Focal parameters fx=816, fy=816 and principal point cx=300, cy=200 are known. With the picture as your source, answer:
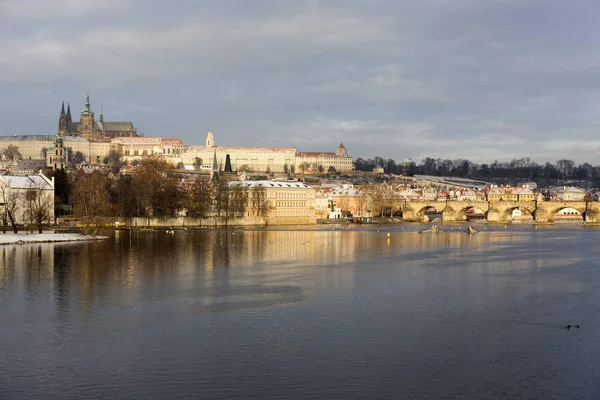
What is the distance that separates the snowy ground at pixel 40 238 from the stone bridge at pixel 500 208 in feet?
158

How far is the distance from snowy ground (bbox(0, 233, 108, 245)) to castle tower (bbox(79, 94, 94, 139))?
14237 centimetres

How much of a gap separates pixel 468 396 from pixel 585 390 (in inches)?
80.0

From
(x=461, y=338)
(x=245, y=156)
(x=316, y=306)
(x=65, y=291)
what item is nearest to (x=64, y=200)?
(x=65, y=291)

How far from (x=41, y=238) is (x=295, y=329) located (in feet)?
91.4

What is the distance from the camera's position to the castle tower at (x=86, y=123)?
184 meters

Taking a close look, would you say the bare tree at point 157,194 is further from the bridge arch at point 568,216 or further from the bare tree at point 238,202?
the bridge arch at point 568,216

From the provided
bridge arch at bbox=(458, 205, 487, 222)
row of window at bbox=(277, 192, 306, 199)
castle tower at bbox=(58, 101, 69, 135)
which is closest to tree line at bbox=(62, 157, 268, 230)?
row of window at bbox=(277, 192, 306, 199)

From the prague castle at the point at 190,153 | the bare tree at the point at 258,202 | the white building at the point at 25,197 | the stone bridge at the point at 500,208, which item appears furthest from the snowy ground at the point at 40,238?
the prague castle at the point at 190,153

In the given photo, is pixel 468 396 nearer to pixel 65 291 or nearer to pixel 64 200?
pixel 65 291

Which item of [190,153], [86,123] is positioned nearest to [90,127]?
[86,123]

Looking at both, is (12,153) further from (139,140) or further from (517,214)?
(517,214)

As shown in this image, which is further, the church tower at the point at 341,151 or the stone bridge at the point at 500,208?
the church tower at the point at 341,151

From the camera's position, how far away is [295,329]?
17.7m

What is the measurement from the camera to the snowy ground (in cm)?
3991
